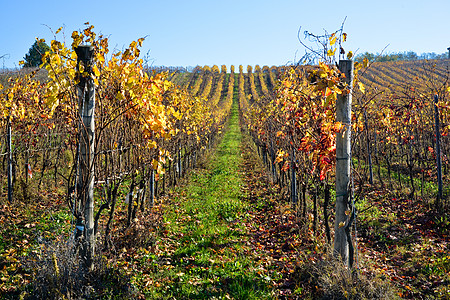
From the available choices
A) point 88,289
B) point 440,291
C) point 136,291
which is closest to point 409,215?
point 440,291

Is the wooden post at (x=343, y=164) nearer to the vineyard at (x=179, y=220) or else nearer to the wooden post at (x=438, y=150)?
the vineyard at (x=179, y=220)

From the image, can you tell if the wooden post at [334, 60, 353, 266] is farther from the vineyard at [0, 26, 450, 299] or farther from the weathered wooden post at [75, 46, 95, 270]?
the weathered wooden post at [75, 46, 95, 270]

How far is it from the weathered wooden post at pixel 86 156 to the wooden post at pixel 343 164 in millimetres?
3008

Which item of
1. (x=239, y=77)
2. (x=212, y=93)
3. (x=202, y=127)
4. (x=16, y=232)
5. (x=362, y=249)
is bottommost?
(x=362, y=249)

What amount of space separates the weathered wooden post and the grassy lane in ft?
3.03

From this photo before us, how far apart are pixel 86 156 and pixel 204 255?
2.56 metres

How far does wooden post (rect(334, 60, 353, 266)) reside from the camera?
355 cm

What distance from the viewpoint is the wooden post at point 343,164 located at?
11.6 feet

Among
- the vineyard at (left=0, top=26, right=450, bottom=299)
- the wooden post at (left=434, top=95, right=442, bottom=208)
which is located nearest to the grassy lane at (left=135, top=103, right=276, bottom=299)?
the vineyard at (left=0, top=26, right=450, bottom=299)

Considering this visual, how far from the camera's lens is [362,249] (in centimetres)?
531

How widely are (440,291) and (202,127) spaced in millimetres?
11320

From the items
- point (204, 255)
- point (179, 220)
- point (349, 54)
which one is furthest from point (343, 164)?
point (179, 220)

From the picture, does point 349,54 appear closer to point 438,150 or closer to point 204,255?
point 204,255

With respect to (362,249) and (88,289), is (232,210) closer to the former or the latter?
(362,249)
